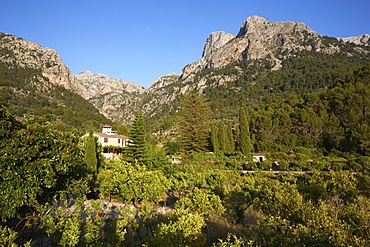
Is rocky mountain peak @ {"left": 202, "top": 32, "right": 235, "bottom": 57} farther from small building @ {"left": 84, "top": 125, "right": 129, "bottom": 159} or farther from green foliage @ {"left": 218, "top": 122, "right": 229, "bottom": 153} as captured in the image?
green foliage @ {"left": 218, "top": 122, "right": 229, "bottom": 153}

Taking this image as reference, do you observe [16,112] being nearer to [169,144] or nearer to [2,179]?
[169,144]

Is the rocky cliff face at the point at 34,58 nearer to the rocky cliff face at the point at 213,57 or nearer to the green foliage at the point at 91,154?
the rocky cliff face at the point at 213,57

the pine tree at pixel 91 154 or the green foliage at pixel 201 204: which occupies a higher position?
the pine tree at pixel 91 154

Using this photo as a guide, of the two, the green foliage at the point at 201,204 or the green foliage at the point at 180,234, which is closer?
the green foliage at the point at 180,234

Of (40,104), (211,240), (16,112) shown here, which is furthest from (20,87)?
(211,240)

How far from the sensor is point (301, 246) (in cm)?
493

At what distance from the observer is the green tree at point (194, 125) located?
1548 inches

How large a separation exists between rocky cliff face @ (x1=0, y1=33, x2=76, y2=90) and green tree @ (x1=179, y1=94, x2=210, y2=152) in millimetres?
75072

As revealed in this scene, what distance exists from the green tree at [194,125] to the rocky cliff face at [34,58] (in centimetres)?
7507

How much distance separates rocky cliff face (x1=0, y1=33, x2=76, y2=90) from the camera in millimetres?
91531

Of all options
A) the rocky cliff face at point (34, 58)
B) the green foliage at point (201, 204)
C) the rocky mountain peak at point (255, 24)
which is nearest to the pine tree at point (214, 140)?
the green foliage at point (201, 204)

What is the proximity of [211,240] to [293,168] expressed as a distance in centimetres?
1963

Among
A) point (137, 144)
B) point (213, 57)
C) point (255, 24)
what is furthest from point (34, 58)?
point (255, 24)

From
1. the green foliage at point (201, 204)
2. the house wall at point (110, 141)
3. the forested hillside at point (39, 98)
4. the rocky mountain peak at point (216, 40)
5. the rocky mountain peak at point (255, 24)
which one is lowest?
the green foliage at point (201, 204)
